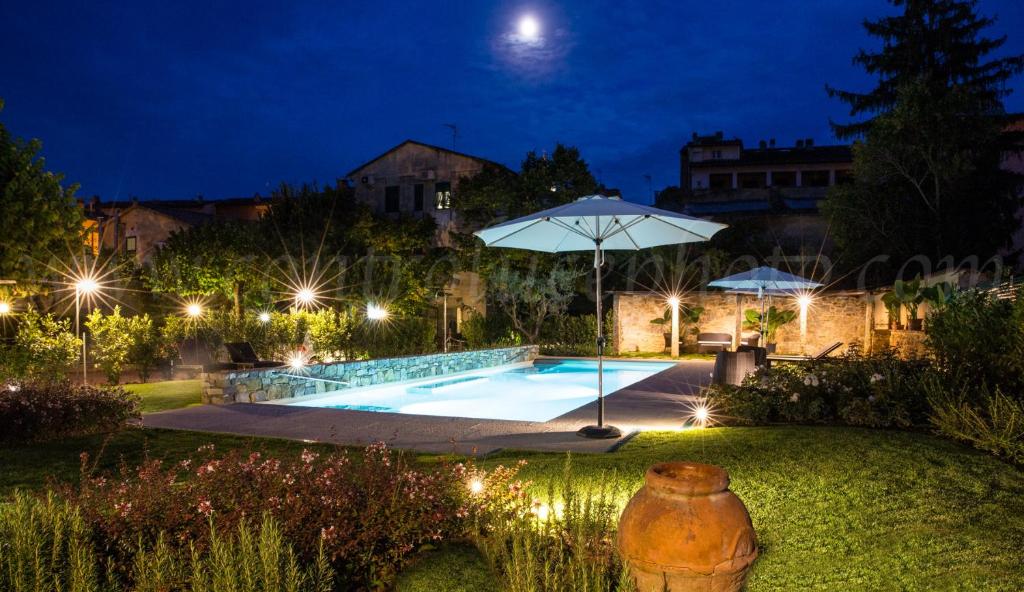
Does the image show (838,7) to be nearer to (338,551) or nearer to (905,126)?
(905,126)

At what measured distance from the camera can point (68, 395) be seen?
28.4 feet

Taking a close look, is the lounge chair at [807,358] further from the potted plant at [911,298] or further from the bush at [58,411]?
the bush at [58,411]

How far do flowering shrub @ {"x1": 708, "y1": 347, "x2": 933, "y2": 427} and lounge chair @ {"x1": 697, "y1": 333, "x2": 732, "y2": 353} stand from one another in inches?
413

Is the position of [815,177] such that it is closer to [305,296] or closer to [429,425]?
[305,296]

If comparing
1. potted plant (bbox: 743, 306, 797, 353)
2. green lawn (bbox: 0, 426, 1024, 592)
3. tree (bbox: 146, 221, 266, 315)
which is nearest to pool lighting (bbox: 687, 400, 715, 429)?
green lawn (bbox: 0, 426, 1024, 592)

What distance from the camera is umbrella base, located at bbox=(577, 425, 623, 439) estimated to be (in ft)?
26.7

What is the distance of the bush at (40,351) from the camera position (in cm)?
1145

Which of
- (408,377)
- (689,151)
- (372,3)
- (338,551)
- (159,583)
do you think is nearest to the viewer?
(159,583)

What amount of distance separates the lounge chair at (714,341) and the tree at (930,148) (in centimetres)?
607

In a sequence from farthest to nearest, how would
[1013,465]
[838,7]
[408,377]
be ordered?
[838,7]
[408,377]
[1013,465]

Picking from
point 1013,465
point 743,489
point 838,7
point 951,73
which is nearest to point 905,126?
point 951,73

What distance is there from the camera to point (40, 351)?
491 inches

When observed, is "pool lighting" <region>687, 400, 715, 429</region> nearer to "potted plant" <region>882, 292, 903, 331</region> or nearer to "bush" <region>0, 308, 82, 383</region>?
"potted plant" <region>882, 292, 903, 331</region>

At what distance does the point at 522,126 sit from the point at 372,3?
1696 inches
